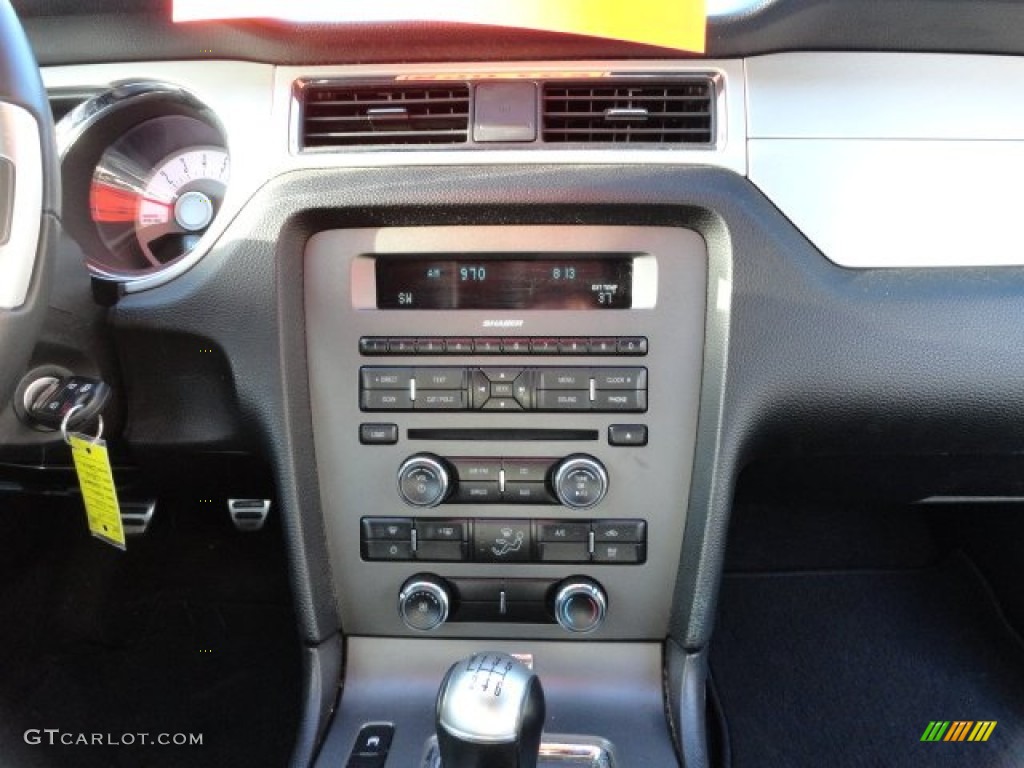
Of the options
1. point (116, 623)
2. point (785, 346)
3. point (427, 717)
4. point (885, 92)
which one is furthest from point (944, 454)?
point (116, 623)

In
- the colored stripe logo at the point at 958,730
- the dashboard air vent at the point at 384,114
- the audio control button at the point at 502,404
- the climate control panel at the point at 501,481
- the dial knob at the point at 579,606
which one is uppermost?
the dashboard air vent at the point at 384,114

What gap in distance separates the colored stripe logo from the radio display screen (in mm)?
1067

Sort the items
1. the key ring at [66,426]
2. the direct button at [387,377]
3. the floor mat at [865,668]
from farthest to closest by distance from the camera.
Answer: the floor mat at [865,668], the direct button at [387,377], the key ring at [66,426]

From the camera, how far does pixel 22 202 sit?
92 centimetres

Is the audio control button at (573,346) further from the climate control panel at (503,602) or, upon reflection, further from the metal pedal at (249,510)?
the metal pedal at (249,510)

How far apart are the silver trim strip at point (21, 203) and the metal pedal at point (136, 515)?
2.41 feet

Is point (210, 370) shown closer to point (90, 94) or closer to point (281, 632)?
point (90, 94)

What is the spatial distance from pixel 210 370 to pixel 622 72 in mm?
665

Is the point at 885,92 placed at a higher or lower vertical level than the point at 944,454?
higher

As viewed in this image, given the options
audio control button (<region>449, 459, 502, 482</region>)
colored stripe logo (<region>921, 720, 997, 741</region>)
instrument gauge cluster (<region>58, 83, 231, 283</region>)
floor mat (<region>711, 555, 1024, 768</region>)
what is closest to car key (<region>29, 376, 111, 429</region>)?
instrument gauge cluster (<region>58, 83, 231, 283</region>)

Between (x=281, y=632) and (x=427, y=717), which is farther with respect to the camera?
(x=281, y=632)

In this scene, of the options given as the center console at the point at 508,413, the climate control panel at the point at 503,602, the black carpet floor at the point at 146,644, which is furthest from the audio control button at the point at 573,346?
the black carpet floor at the point at 146,644

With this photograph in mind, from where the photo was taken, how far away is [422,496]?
4.15 ft
